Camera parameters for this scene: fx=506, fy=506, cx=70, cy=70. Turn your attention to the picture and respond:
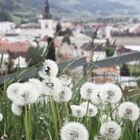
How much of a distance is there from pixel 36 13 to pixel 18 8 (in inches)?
247

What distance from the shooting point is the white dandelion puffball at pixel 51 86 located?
1.07 meters

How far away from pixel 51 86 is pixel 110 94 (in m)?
0.13

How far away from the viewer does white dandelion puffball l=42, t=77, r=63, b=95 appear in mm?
1072

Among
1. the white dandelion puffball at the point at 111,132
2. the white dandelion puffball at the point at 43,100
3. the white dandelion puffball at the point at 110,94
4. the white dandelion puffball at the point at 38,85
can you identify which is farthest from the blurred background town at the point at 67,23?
the white dandelion puffball at the point at 111,132

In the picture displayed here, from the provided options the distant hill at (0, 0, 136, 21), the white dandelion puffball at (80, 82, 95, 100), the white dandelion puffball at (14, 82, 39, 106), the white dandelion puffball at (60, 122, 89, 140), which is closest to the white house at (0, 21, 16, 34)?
the distant hill at (0, 0, 136, 21)

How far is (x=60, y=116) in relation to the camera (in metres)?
1.14

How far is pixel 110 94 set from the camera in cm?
106

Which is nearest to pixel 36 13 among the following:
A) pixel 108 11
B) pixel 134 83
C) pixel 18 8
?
pixel 18 8

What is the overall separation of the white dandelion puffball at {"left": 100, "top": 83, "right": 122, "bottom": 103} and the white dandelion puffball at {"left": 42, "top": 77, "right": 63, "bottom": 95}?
9 cm

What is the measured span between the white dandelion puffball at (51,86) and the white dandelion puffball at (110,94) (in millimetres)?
93

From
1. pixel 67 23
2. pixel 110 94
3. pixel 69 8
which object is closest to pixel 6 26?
pixel 67 23

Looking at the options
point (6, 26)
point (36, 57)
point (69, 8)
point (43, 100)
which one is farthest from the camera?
point (69, 8)

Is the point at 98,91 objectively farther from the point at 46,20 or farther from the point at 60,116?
the point at 46,20

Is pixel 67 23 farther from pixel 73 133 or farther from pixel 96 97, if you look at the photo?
pixel 73 133
